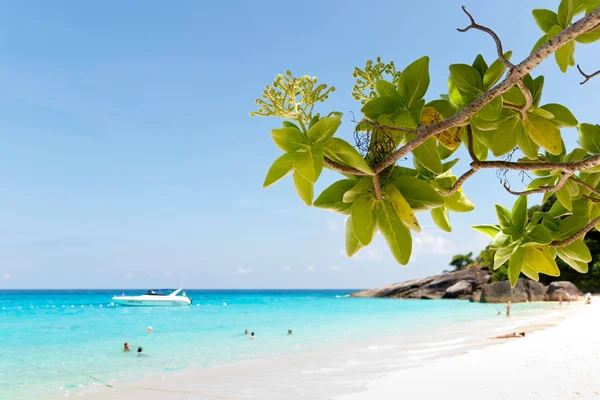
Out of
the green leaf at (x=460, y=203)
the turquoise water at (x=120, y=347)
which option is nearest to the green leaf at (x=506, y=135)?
the green leaf at (x=460, y=203)

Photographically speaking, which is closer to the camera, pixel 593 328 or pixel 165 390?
pixel 165 390

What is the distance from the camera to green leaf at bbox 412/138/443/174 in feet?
2.70

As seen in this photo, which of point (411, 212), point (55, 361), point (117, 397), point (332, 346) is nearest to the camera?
point (411, 212)

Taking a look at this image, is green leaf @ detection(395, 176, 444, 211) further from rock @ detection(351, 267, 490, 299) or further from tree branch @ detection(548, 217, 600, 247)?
rock @ detection(351, 267, 490, 299)

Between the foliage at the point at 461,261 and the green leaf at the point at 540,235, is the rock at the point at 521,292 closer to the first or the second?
the foliage at the point at 461,261

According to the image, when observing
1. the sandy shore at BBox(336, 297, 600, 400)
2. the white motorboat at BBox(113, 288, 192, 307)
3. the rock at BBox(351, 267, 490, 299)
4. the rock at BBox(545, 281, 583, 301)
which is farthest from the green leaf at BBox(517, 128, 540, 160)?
the white motorboat at BBox(113, 288, 192, 307)

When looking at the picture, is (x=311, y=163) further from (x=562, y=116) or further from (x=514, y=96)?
(x=562, y=116)

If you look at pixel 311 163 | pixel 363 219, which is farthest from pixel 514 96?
pixel 311 163

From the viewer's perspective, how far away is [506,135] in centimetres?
100

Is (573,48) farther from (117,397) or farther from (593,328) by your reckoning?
(593,328)

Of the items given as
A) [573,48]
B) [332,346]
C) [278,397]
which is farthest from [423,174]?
[332,346]

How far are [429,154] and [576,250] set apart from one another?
Result: 65 centimetres

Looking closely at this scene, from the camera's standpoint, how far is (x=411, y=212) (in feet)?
2.50

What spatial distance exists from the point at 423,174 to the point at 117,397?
37.0 feet
